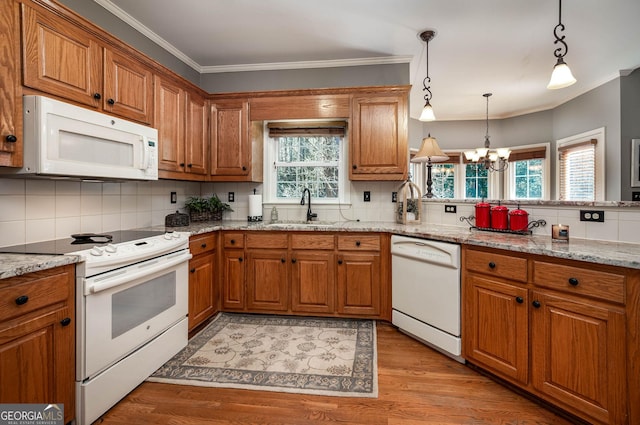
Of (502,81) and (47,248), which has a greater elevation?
(502,81)

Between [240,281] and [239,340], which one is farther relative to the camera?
[240,281]

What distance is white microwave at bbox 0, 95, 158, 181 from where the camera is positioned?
5.00 ft

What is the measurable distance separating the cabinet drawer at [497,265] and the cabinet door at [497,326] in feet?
0.19

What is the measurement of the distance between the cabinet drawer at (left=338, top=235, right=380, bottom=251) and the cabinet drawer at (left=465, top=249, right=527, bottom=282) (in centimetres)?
86

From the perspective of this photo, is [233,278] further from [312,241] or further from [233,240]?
[312,241]

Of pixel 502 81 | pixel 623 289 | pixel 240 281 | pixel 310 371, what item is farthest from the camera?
pixel 502 81

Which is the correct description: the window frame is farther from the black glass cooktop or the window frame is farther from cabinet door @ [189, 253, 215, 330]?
the black glass cooktop

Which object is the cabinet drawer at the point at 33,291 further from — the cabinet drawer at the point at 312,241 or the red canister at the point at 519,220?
the red canister at the point at 519,220

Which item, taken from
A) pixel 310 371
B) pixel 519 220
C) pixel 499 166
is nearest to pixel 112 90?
pixel 310 371

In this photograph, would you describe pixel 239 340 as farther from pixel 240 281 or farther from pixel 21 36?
pixel 21 36

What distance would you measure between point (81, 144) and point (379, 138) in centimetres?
241

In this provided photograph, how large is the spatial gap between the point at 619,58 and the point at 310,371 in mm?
4542

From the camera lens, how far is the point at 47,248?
1641 mm

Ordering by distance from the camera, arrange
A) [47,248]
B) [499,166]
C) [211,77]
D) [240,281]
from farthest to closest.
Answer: [499,166] → [211,77] → [240,281] → [47,248]
